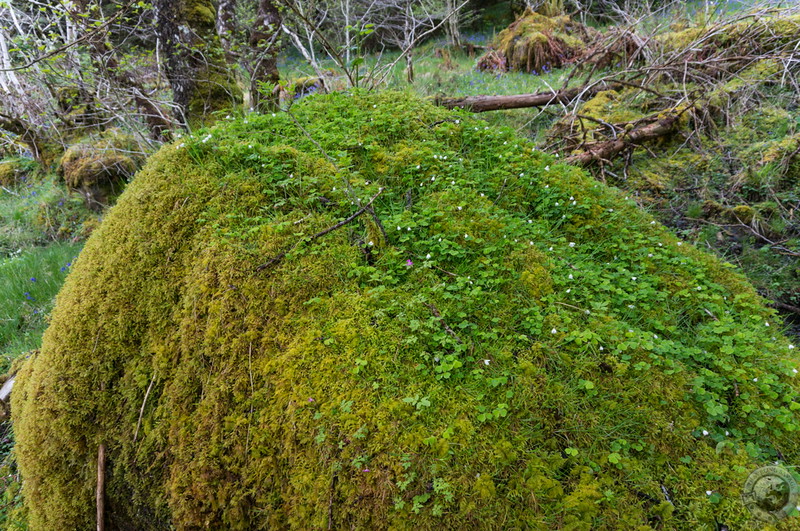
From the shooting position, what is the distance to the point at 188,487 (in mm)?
1874

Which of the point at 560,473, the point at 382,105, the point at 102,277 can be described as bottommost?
the point at 560,473

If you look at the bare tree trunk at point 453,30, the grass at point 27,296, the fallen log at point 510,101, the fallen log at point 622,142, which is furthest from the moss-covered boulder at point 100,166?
the bare tree trunk at point 453,30

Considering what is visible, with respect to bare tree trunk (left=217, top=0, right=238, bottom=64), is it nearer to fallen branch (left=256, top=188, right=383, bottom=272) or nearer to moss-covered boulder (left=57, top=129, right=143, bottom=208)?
moss-covered boulder (left=57, top=129, right=143, bottom=208)

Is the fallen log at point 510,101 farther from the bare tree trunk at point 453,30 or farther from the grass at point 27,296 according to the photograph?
the bare tree trunk at point 453,30

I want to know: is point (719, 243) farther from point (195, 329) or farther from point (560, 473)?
point (195, 329)

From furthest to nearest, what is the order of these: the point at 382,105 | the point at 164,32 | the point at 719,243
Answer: the point at 164,32, the point at 719,243, the point at 382,105

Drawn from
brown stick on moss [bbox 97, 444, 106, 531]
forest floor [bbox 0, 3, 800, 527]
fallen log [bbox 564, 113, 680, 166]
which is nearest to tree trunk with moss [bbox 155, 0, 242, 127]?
forest floor [bbox 0, 3, 800, 527]

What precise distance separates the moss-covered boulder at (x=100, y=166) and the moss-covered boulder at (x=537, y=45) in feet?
28.9

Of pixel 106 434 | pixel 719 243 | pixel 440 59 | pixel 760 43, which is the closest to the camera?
pixel 106 434

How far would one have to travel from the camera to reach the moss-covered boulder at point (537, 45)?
1016cm

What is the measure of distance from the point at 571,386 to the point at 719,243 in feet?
11.4

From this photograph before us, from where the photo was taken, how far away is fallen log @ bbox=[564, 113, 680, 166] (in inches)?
185

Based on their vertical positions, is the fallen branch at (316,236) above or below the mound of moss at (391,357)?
above

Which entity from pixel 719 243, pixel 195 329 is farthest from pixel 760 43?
pixel 195 329
